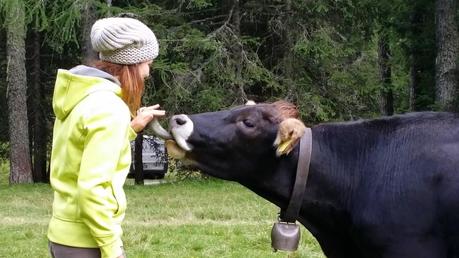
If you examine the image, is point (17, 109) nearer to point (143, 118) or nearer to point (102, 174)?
point (143, 118)

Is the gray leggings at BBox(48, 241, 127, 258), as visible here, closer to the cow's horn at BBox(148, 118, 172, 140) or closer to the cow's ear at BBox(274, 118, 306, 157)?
the cow's horn at BBox(148, 118, 172, 140)

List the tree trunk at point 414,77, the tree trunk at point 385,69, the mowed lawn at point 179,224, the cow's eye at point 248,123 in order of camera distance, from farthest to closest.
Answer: the tree trunk at point 385,69, the tree trunk at point 414,77, the mowed lawn at point 179,224, the cow's eye at point 248,123

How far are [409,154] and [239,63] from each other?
14985 mm

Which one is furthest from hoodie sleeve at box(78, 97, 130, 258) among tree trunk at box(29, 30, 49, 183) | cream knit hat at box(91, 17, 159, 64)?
tree trunk at box(29, 30, 49, 183)

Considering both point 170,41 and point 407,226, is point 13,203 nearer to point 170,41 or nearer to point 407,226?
point 170,41

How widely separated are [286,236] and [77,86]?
133 cm

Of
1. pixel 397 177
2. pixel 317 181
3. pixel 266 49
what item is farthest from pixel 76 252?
pixel 266 49

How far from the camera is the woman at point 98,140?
344cm

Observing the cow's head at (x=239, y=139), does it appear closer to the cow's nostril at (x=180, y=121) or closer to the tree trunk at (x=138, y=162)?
the cow's nostril at (x=180, y=121)

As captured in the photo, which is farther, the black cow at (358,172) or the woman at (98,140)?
the black cow at (358,172)

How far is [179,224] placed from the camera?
10344 mm

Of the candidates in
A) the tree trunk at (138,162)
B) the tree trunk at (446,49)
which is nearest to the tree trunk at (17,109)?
the tree trunk at (138,162)

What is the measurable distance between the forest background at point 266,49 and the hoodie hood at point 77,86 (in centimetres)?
1318

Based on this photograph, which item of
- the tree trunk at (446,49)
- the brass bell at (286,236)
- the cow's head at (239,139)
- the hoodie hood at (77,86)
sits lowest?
the tree trunk at (446,49)
